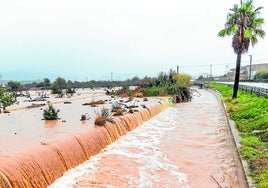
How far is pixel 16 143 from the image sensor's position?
861cm

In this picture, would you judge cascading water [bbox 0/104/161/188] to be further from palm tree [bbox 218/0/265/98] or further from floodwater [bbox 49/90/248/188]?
palm tree [bbox 218/0/265/98]

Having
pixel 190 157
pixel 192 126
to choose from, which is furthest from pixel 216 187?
pixel 192 126

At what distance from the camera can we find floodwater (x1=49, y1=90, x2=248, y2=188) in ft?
24.1

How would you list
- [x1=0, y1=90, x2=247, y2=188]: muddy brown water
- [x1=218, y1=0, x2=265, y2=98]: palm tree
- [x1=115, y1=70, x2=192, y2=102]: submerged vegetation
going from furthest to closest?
1. [x1=115, y1=70, x2=192, y2=102]: submerged vegetation
2. [x1=218, y1=0, x2=265, y2=98]: palm tree
3. [x1=0, y1=90, x2=247, y2=188]: muddy brown water

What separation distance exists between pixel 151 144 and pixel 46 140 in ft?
13.7

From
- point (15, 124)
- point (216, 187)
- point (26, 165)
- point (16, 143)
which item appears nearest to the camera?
point (26, 165)

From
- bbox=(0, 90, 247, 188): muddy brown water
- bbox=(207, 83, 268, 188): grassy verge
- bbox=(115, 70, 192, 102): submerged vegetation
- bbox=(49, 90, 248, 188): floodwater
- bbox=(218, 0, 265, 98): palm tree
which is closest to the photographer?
bbox=(207, 83, 268, 188): grassy verge

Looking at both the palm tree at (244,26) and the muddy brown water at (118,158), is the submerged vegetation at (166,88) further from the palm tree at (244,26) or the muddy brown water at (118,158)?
the muddy brown water at (118,158)

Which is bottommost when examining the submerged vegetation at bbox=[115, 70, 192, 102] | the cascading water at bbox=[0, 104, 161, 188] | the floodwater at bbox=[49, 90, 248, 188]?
the floodwater at bbox=[49, 90, 248, 188]

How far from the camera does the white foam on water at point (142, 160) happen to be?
744 centimetres

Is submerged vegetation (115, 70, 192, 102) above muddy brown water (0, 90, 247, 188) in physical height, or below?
above

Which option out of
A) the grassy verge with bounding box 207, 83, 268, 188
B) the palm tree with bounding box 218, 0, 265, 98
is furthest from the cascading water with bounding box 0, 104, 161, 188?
the palm tree with bounding box 218, 0, 265, 98

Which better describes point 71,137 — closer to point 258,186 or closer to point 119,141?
point 119,141

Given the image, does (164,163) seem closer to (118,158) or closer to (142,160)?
(142,160)
